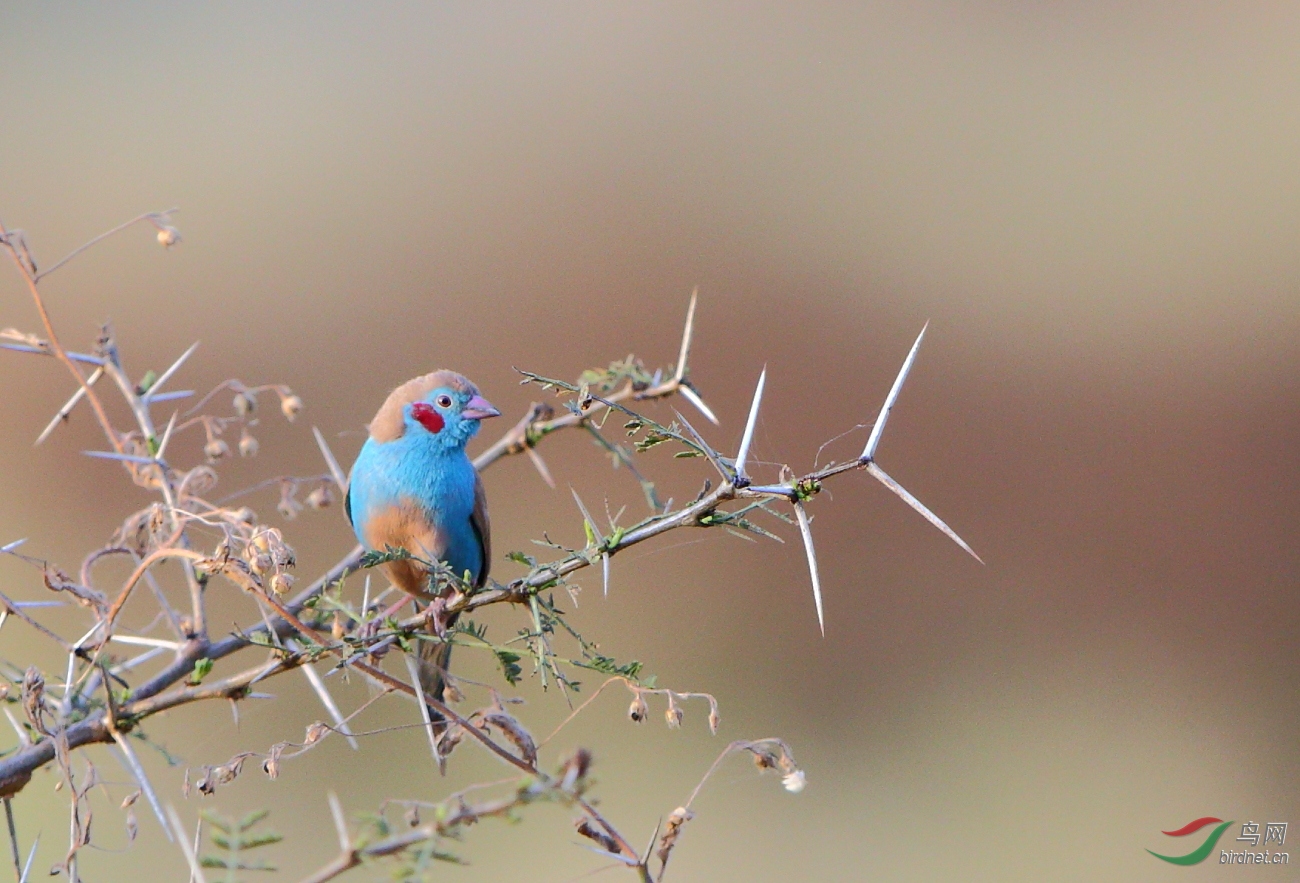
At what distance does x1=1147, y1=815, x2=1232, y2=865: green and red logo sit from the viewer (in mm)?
6555

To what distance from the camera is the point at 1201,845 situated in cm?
691

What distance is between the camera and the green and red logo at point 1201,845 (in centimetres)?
655

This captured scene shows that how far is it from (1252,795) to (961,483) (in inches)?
119

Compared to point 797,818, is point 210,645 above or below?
→ above

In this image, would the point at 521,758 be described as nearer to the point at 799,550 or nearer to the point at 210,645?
the point at 210,645

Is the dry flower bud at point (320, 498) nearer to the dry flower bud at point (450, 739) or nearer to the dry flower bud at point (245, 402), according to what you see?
the dry flower bud at point (245, 402)

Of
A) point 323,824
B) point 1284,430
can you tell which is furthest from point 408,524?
point 1284,430

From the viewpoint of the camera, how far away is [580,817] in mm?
2152

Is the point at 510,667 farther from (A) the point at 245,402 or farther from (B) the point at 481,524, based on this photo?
(B) the point at 481,524

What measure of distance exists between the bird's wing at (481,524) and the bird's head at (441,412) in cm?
20

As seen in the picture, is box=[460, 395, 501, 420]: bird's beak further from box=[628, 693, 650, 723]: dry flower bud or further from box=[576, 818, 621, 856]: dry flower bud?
box=[576, 818, 621, 856]: dry flower bud

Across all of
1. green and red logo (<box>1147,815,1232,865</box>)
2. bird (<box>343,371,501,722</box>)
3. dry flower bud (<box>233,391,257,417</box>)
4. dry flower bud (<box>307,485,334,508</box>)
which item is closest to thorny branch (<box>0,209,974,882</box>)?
dry flower bud (<box>233,391,257,417</box>)

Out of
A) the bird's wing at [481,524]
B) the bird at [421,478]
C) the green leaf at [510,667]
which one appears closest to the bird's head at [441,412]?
the bird at [421,478]
